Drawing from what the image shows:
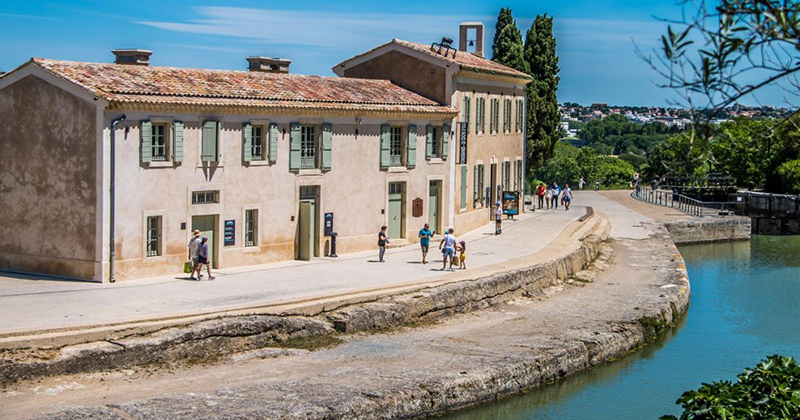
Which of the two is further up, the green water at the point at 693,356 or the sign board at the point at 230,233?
the sign board at the point at 230,233

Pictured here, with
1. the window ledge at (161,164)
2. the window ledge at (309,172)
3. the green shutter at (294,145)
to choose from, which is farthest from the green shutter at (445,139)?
the window ledge at (161,164)

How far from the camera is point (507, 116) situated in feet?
146

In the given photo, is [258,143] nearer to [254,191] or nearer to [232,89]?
[254,191]

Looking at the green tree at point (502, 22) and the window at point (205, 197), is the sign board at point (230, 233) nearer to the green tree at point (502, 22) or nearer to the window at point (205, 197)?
the window at point (205, 197)

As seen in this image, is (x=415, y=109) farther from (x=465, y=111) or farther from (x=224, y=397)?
(x=224, y=397)

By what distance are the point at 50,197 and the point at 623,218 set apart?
106ft

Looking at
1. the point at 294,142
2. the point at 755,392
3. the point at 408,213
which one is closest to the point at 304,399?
the point at 755,392

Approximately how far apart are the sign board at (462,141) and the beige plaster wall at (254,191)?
1157 mm

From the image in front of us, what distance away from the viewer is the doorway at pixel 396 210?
34.5 m

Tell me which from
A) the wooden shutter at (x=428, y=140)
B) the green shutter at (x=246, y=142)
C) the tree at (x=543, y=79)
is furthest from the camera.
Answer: the tree at (x=543, y=79)

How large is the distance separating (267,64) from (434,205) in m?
7.20

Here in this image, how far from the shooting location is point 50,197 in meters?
26.0

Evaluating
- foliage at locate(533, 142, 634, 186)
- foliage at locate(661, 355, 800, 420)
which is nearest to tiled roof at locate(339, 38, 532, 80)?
foliage at locate(661, 355, 800, 420)

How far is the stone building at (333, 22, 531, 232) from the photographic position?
36969 millimetres
